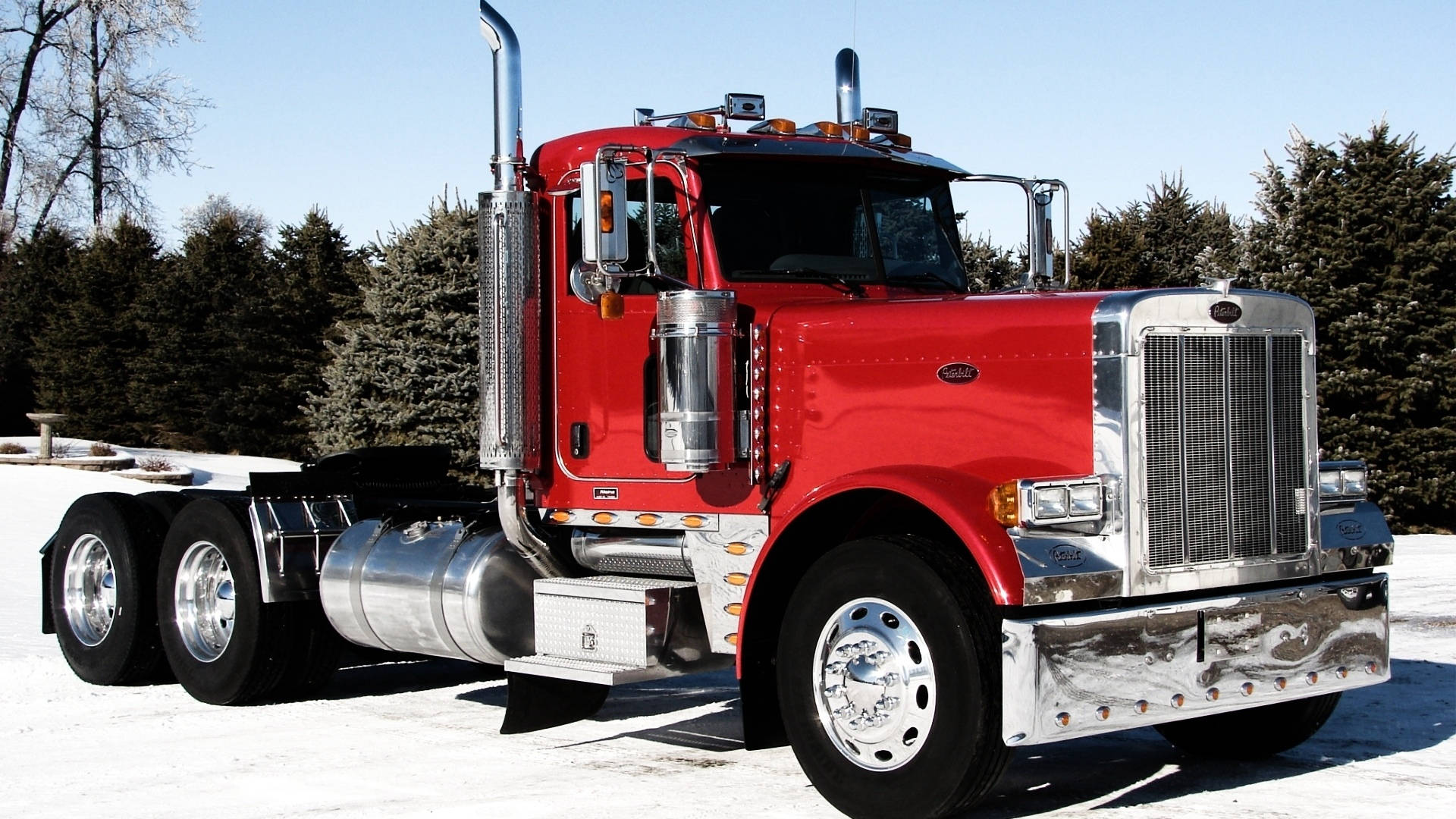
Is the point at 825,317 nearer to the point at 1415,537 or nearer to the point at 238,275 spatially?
the point at 1415,537

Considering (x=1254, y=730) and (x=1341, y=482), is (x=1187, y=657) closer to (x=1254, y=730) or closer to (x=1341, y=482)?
(x=1341, y=482)

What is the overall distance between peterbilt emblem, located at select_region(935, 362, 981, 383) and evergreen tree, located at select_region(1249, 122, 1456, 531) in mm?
17480

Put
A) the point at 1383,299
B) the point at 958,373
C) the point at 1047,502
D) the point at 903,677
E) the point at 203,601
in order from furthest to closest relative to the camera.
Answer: the point at 1383,299 < the point at 203,601 < the point at 958,373 < the point at 903,677 < the point at 1047,502

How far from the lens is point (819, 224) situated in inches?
305

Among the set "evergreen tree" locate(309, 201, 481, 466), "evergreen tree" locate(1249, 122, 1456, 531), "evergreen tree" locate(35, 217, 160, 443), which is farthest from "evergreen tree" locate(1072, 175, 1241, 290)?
"evergreen tree" locate(35, 217, 160, 443)

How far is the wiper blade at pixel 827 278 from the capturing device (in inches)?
299

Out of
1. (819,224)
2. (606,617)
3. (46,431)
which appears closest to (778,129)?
(819,224)

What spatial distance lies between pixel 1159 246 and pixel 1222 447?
26.6 meters

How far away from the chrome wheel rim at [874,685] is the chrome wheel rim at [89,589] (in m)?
6.18

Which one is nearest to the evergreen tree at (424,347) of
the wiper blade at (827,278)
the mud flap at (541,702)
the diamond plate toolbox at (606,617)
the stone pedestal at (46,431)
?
the stone pedestal at (46,431)

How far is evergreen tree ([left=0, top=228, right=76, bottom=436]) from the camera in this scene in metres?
41.9

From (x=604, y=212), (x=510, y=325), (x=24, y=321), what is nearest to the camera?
(x=604, y=212)

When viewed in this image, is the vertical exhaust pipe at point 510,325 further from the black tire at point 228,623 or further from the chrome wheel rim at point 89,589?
the chrome wheel rim at point 89,589

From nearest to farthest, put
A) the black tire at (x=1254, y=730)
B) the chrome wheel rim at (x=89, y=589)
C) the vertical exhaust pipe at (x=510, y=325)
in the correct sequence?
the black tire at (x=1254, y=730), the vertical exhaust pipe at (x=510, y=325), the chrome wheel rim at (x=89, y=589)
